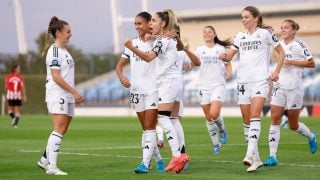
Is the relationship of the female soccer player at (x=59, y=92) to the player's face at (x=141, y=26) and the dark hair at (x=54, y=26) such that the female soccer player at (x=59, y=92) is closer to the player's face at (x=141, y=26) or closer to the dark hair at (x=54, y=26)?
the dark hair at (x=54, y=26)

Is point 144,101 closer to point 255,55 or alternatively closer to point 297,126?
point 255,55

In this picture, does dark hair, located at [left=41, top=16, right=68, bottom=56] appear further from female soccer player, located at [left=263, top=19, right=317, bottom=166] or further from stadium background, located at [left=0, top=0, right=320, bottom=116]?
stadium background, located at [left=0, top=0, right=320, bottom=116]

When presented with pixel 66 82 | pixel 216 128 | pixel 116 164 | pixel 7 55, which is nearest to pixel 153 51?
pixel 66 82

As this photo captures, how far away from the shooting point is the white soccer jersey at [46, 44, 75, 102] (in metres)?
13.2

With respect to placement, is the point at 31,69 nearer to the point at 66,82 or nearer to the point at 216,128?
the point at 216,128

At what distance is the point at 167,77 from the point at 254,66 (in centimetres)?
143

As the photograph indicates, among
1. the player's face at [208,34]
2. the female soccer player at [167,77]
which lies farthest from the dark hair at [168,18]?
the player's face at [208,34]

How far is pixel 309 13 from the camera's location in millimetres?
62875

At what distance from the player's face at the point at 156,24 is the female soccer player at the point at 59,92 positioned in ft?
4.28

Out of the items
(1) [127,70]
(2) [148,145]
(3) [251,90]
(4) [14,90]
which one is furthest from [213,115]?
(1) [127,70]

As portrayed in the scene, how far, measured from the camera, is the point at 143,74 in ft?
44.0

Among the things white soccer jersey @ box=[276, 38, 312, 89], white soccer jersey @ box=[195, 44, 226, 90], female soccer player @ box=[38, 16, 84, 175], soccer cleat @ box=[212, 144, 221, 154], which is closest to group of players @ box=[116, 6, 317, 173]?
white soccer jersey @ box=[276, 38, 312, 89]

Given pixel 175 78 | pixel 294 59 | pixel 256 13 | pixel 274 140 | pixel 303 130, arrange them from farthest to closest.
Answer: pixel 303 130 → pixel 294 59 → pixel 274 140 → pixel 256 13 → pixel 175 78

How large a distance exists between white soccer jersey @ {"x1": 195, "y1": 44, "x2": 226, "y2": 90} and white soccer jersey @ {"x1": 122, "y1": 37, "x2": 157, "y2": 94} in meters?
6.06
